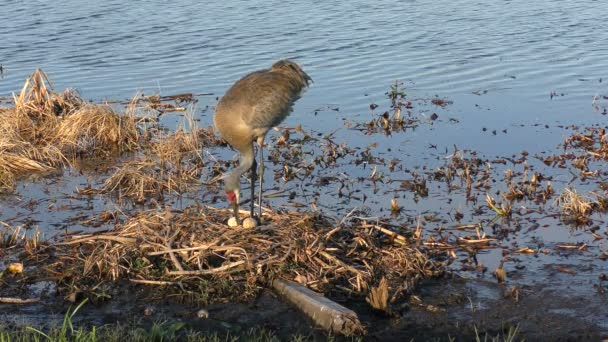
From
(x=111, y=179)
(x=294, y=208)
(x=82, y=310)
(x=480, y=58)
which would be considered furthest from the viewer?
(x=480, y=58)

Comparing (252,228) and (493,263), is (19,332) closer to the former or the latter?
(252,228)

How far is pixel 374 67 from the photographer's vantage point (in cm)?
1382

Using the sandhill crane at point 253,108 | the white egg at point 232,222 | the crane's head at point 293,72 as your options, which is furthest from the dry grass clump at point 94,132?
the white egg at point 232,222

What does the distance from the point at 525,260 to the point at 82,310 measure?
10.7 feet

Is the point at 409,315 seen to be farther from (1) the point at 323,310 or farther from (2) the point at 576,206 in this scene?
(2) the point at 576,206

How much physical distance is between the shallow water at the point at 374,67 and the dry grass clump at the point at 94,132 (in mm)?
799

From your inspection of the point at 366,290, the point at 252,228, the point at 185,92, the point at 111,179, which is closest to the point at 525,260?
the point at 366,290

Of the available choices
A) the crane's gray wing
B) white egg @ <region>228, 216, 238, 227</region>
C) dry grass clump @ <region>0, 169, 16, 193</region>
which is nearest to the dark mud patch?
white egg @ <region>228, 216, 238, 227</region>

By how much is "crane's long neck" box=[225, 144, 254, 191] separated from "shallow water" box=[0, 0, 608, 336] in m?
0.91

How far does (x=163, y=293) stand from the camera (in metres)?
6.65

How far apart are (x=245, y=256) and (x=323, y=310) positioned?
99 cm

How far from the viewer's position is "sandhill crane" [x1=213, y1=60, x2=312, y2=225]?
783cm

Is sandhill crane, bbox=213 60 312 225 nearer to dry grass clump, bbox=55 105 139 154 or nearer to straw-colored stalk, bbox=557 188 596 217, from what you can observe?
straw-colored stalk, bbox=557 188 596 217

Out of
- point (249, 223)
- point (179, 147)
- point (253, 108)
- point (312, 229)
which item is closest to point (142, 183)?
point (179, 147)
